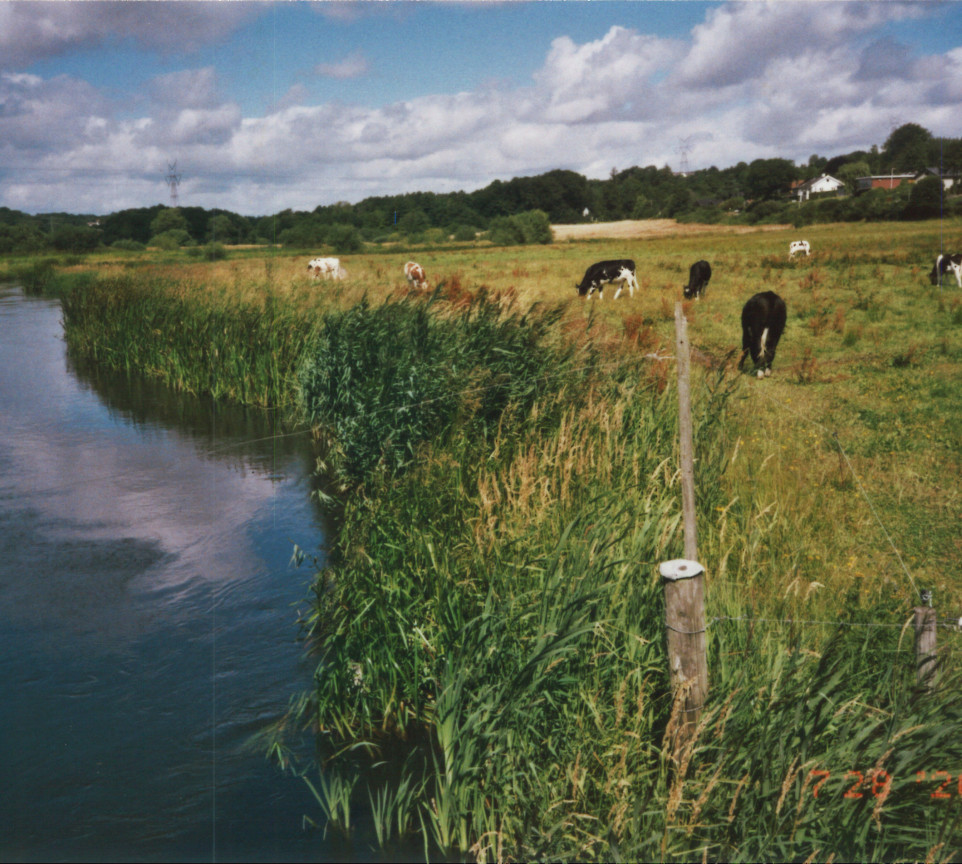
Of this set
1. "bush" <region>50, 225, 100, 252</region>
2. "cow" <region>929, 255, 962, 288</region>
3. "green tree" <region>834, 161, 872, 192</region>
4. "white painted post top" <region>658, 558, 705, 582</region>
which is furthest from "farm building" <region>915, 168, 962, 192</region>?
"white painted post top" <region>658, 558, 705, 582</region>

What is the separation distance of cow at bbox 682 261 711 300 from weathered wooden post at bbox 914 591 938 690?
19.3 metres

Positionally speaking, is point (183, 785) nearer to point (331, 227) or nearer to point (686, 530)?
point (686, 530)

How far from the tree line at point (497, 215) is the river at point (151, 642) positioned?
125 feet

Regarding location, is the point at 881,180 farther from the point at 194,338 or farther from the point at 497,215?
the point at 194,338

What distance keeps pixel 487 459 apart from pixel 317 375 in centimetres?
511

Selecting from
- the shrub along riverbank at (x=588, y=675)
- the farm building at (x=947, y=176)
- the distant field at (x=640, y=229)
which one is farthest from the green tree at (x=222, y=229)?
the farm building at (x=947, y=176)

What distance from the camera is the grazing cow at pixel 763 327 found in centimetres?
1348

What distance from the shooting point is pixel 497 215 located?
67125mm

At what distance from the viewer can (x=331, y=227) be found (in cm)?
5912

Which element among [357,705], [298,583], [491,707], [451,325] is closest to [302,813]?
[357,705]

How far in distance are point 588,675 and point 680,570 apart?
905mm

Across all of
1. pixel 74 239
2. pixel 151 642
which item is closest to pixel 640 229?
pixel 74 239

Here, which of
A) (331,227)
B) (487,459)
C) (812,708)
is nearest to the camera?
(812,708)
